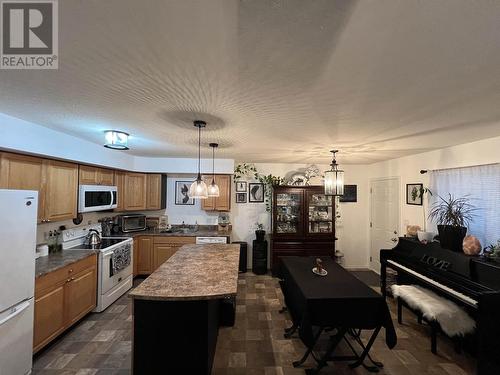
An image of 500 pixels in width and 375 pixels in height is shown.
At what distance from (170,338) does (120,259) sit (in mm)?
2162

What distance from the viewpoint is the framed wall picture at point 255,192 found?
16.6 feet

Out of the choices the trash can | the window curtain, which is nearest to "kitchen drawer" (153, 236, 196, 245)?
the trash can

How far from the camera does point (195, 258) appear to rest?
269cm

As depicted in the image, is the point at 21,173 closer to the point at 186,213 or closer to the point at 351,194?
the point at 186,213

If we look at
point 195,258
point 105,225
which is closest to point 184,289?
point 195,258

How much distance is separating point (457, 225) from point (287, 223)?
8.55 ft

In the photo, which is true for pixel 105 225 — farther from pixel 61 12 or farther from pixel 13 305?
pixel 61 12

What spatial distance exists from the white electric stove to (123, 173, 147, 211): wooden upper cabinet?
67 centimetres

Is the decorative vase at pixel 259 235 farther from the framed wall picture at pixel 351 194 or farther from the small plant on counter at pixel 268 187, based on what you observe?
the framed wall picture at pixel 351 194

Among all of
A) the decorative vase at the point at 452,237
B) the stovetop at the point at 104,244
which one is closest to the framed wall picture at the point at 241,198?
the stovetop at the point at 104,244

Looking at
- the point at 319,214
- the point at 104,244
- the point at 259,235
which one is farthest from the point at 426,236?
the point at 104,244

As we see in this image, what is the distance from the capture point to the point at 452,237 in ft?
9.09

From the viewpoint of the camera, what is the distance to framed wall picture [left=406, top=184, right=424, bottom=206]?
3.73 meters

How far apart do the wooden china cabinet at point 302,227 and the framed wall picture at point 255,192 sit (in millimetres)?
470
